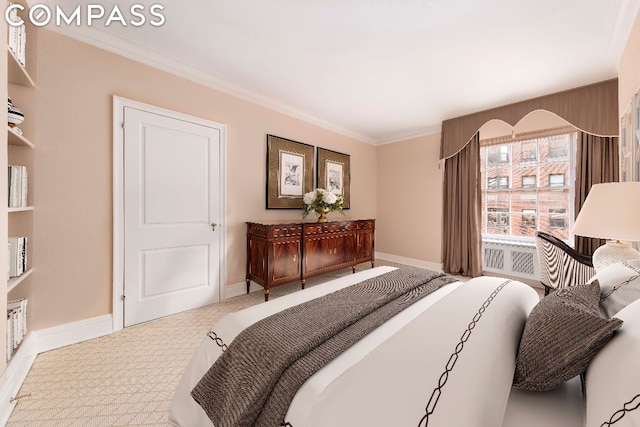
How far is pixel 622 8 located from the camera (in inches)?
76.1

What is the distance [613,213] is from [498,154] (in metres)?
3.04

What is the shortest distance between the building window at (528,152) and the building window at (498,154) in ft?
0.66

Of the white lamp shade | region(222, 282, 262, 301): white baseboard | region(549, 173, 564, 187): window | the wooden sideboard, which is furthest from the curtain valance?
region(222, 282, 262, 301): white baseboard

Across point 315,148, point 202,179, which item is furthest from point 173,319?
point 315,148

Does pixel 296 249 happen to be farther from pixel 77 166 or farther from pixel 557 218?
pixel 557 218

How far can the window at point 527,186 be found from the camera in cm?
363

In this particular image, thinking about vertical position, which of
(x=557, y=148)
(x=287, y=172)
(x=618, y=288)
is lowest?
(x=618, y=288)

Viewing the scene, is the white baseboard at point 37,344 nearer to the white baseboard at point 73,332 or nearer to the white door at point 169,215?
the white baseboard at point 73,332

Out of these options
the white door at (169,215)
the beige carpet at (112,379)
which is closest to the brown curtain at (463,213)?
the white door at (169,215)

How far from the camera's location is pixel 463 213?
4.23 m

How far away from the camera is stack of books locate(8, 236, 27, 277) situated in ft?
5.85

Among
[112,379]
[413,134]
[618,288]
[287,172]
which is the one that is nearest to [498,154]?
[413,134]

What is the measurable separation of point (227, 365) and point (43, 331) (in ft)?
6.87

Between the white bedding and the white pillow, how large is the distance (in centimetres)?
16
